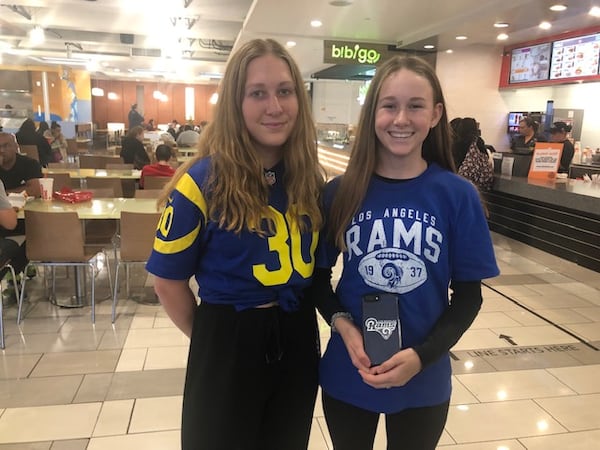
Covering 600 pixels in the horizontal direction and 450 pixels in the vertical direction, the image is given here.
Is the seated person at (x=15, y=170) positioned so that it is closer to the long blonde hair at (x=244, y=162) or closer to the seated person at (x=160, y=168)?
the seated person at (x=160, y=168)

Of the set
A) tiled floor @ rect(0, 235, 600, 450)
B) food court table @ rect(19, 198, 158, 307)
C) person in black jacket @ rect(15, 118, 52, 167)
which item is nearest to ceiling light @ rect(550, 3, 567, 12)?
tiled floor @ rect(0, 235, 600, 450)

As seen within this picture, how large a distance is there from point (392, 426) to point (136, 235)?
2863 millimetres

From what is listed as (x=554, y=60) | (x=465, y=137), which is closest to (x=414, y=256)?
(x=465, y=137)

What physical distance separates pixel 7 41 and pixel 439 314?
12778 mm

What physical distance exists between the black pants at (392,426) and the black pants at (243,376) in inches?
4.8

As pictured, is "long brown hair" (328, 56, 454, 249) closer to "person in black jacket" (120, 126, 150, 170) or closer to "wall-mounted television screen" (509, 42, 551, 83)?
"person in black jacket" (120, 126, 150, 170)

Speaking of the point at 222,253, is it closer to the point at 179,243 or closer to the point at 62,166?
the point at 179,243

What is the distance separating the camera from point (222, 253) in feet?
4.08

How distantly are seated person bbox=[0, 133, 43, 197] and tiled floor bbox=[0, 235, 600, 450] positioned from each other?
0.93m

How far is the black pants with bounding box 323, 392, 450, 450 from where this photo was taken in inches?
51.3

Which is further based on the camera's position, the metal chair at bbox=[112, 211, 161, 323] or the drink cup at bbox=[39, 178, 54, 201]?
the drink cup at bbox=[39, 178, 54, 201]

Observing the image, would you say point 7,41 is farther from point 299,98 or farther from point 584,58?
point 299,98

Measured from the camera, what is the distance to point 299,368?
134 cm

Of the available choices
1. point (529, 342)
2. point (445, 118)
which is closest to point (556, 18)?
point (529, 342)
